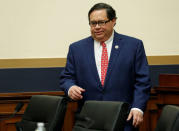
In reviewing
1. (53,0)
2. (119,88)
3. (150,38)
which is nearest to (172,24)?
(150,38)

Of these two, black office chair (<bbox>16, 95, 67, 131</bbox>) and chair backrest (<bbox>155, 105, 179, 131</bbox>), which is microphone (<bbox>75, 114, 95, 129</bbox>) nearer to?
black office chair (<bbox>16, 95, 67, 131</bbox>)

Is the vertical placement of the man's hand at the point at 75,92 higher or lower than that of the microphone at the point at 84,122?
lower

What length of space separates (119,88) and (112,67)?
19cm

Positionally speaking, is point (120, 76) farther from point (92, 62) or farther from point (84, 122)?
point (84, 122)

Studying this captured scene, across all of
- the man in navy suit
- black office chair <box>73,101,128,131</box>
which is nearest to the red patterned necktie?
the man in navy suit

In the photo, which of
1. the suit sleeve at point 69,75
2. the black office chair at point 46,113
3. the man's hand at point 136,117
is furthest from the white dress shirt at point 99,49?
the black office chair at point 46,113

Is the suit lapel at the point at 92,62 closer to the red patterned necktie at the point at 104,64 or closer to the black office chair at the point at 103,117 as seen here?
the red patterned necktie at the point at 104,64

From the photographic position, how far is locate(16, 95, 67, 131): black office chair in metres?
2.62

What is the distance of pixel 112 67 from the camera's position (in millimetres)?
3184

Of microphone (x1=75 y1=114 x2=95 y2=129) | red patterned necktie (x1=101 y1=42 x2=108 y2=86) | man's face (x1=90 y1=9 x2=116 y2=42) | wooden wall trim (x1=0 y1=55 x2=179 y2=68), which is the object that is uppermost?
man's face (x1=90 y1=9 x2=116 y2=42)

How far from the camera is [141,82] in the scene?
10.3 ft

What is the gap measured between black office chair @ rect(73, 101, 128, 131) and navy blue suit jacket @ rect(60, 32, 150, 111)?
77 cm

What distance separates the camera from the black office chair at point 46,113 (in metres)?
2.62

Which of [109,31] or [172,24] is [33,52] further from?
[172,24]
